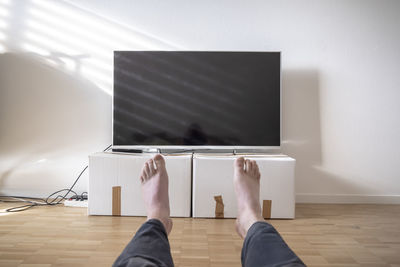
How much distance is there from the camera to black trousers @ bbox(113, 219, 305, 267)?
0.66m

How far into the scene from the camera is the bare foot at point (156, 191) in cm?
115

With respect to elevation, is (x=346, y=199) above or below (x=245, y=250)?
below

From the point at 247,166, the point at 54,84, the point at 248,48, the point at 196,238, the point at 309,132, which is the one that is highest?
the point at 248,48

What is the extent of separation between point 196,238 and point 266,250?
80 cm

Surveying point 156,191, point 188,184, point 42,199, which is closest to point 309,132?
point 188,184

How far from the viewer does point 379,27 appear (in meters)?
2.20

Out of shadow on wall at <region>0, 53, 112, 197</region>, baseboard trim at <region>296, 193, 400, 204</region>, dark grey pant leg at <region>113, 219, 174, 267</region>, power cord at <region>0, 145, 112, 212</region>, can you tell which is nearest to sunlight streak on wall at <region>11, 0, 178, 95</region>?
shadow on wall at <region>0, 53, 112, 197</region>

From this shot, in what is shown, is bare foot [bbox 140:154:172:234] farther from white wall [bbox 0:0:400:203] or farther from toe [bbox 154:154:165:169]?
white wall [bbox 0:0:400:203]

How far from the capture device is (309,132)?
221 centimetres

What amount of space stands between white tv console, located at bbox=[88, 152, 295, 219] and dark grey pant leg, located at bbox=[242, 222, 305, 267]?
935 mm

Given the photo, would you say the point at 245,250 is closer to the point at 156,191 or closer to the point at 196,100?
the point at 156,191

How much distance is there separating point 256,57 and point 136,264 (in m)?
1.68

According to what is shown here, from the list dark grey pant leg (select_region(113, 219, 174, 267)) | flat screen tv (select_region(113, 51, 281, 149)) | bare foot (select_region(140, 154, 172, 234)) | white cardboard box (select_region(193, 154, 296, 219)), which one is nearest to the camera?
dark grey pant leg (select_region(113, 219, 174, 267))

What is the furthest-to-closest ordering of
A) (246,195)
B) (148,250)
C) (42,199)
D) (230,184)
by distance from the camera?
(42,199)
(230,184)
(246,195)
(148,250)
